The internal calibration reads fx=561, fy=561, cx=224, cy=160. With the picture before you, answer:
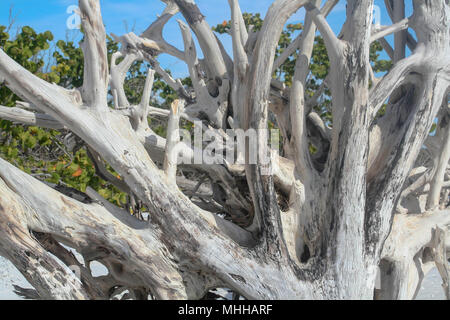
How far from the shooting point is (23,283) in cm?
846

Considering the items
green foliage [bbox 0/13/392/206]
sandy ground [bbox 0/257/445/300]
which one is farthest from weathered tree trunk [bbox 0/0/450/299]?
sandy ground [bbox 0/257/445/300]

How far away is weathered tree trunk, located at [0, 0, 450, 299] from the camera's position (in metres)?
3.99

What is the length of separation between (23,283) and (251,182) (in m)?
5.54

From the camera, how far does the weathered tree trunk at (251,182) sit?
399 centimetres

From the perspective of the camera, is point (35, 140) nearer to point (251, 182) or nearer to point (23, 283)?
point (23, 283)

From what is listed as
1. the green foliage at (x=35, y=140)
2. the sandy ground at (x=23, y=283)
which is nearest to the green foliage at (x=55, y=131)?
the green foliage at (x=35, y=140)

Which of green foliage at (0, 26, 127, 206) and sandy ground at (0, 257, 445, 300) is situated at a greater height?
green foliage at (0, 26, 127, 206)

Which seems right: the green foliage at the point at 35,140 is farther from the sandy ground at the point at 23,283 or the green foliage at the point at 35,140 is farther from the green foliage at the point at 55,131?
the sandy ground at the point at 23,283

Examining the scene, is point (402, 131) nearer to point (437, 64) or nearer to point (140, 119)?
point (437, 64)

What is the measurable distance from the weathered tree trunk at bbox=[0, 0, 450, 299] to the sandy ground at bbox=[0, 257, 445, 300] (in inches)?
112

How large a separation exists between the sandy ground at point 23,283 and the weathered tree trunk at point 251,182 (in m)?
2.84

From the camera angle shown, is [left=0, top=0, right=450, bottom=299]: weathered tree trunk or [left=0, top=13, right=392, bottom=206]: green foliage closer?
[left=0, top=0, right=450, bottom=299]: weathered tree trunk

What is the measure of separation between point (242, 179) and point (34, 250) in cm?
172

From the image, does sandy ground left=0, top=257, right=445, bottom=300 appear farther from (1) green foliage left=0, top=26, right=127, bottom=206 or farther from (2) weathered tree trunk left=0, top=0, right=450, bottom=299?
(2) weathered tree trunk left=0, top=0, right=450, bottom=299
